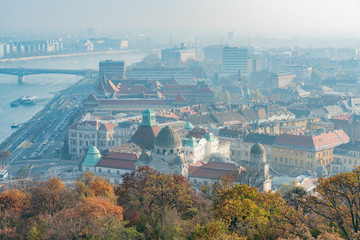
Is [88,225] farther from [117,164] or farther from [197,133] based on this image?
[197,133]

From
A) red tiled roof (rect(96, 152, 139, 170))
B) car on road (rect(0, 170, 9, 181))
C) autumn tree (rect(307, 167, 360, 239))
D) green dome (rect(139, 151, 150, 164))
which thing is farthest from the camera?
car on road (rect(0, 170, 9, 181))

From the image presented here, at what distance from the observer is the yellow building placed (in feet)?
262

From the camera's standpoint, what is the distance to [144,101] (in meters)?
130

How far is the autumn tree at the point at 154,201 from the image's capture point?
4141 centimetres

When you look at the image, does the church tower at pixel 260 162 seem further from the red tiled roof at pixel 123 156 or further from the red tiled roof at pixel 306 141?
the red tiled roof at pixel 306 141

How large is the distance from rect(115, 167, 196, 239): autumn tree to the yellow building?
35.4m

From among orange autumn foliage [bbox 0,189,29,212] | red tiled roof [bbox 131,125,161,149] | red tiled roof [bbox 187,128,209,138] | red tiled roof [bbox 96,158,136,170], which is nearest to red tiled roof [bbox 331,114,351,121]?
red tiled roof [bbox 187,128,209,138]

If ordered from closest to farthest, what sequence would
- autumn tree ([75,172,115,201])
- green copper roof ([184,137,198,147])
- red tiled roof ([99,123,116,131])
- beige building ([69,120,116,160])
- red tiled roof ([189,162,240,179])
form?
autumn tree ([75,172,115,201]), red tiled roof ([189,162,240,179]), green copper roof ([184,137,198,147]), beige building ([69,120,116,160]), red tiled roof ([99,123,116,131])

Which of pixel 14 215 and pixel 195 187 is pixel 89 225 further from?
pixel 195 187

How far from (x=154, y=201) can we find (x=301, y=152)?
1577 inches

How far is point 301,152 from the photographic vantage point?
80375 mm

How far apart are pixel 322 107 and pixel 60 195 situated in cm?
7870

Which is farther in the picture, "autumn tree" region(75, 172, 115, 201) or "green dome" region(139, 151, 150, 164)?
"green dome" region(139, 151, 150, 164)

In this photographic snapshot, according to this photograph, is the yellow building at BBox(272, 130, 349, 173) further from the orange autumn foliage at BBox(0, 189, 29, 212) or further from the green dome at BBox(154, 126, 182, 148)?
the orange autumn foliage at BBox(0, 189, 29, 212)
